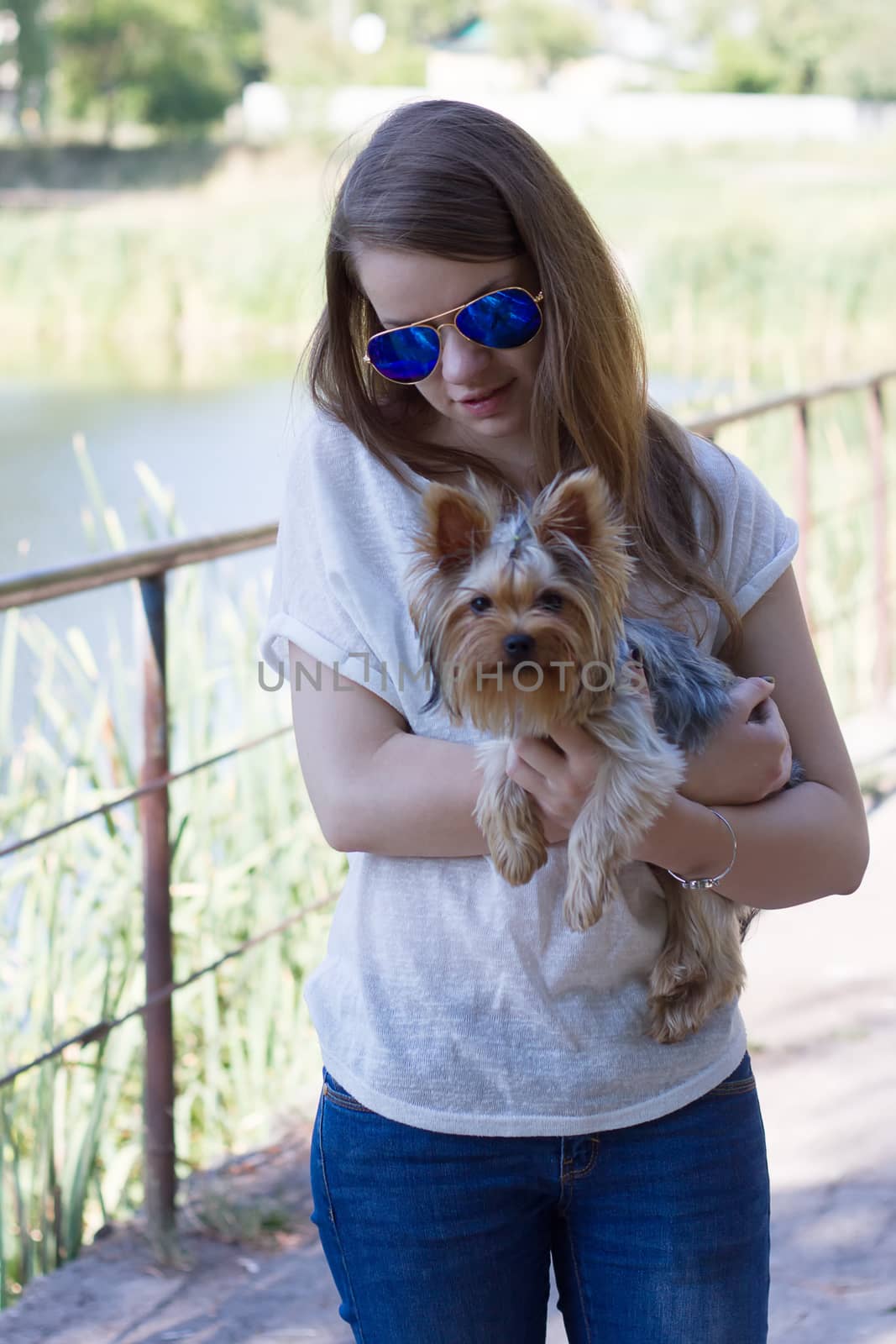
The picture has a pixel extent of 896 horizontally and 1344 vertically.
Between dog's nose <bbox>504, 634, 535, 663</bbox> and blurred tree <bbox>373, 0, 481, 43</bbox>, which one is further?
blurred tree <bbox>373, 0, 481, 43</bbox>

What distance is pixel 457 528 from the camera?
1.35m

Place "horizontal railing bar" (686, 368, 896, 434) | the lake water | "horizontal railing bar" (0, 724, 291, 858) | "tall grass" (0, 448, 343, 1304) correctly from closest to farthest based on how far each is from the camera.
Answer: "horizontal railing bar" (0, 724, 291, 858), "tall grass" (0, 448, 343, 1304), "horizontal railing bar" (686, 368, 896, 434), the lake water

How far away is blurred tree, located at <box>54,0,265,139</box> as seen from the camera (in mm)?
40062

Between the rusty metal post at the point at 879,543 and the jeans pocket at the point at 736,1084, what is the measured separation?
4332 millimetres

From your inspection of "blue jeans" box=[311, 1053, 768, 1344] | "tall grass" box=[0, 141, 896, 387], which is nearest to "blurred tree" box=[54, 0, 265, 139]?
"tall grass" box=[0, 141, 896, 387]

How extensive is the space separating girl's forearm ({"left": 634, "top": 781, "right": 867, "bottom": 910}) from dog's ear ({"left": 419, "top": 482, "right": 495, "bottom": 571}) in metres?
0.32

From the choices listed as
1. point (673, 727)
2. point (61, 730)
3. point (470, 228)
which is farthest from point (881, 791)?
point (470, 228)

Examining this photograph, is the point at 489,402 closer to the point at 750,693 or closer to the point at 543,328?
the point at 543,328

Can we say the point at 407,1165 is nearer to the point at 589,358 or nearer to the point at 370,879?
the point at 370,879

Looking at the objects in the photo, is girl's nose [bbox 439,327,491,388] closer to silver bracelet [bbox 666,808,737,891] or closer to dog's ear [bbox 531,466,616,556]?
dog's ear [bbox 531,466,616,556]

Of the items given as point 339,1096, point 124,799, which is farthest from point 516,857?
point 124,799

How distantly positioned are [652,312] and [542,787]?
38.9ft

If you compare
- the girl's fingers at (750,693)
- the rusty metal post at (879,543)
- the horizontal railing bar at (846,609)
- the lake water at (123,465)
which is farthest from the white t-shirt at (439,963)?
the rusty metal post at (879,543)

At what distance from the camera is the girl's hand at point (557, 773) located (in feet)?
4.54
